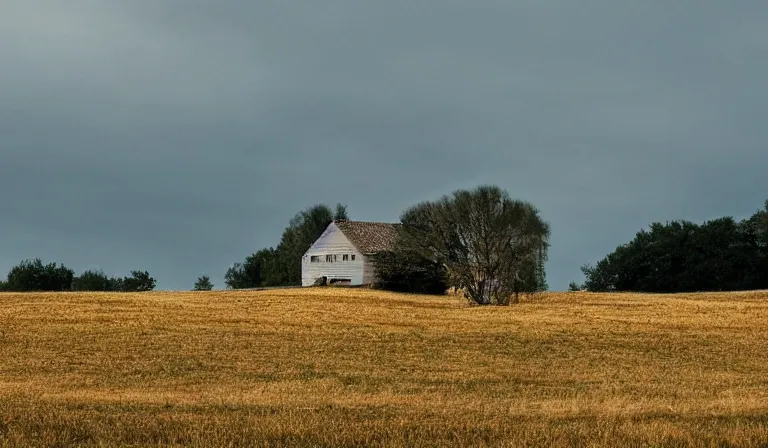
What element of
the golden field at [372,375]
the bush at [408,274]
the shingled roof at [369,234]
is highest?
the shingled roof at [369,234]

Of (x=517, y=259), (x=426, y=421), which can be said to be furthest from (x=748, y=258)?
(x=426, y=421)

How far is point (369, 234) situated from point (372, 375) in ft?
196

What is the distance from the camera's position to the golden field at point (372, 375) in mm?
11734

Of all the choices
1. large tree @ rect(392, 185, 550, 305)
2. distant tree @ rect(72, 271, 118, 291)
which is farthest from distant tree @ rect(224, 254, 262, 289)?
large tree @ rect(392, 185, 550, 305)

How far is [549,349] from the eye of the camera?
29.7 meters

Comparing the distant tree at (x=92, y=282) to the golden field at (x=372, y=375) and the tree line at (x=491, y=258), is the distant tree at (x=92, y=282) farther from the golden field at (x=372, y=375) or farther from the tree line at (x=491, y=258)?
the golden field at (x=372, y=375)

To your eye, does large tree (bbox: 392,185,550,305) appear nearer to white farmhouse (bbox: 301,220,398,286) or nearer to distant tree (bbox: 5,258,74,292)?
white farmhouse (bbox: 301,220,398,286)

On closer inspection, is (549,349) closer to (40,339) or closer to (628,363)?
(628,363)

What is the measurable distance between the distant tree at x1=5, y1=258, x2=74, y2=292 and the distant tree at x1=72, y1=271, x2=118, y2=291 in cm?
1547

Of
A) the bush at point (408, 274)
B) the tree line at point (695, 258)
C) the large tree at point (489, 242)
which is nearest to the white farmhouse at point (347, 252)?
the bush at point (408, 274)

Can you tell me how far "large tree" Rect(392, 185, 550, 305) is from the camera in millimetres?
57031

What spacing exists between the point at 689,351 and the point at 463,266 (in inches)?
1115

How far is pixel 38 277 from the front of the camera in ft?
236

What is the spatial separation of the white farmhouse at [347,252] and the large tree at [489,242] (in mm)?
17333
